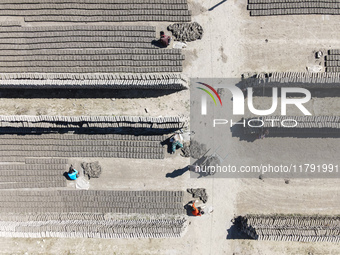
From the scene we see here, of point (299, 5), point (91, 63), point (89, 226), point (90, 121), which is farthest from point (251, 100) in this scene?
point (89, 226)

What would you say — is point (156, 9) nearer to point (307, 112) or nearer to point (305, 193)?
point (307, 112)

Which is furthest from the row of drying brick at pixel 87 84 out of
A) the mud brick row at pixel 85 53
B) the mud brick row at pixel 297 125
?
the mud brick row at pixel 297 125

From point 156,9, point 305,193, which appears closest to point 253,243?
point 305,193

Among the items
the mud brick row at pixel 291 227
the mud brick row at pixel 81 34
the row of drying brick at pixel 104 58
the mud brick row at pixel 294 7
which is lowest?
the mud brick row at pixel 291 227

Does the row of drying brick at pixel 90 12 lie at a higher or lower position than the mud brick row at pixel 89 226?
higher

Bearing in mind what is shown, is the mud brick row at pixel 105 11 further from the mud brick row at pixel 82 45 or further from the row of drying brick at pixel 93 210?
the row of drying brick at pixel 93 210

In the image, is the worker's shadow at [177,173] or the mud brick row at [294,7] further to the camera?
the worker's shadow at [177,173]

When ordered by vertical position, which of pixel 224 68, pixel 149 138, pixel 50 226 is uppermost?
pixel 224 68

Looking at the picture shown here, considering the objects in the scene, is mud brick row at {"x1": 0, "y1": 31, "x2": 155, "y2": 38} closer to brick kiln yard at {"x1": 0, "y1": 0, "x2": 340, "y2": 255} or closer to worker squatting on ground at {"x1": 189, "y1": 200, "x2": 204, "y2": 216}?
brick kiln yard at {"x1": 0, "y1": 0, "x2": 340, "y2": 255}

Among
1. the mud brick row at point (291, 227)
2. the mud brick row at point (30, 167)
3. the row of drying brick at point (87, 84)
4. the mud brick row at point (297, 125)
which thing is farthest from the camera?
the mud brick row at point (30, 167)
